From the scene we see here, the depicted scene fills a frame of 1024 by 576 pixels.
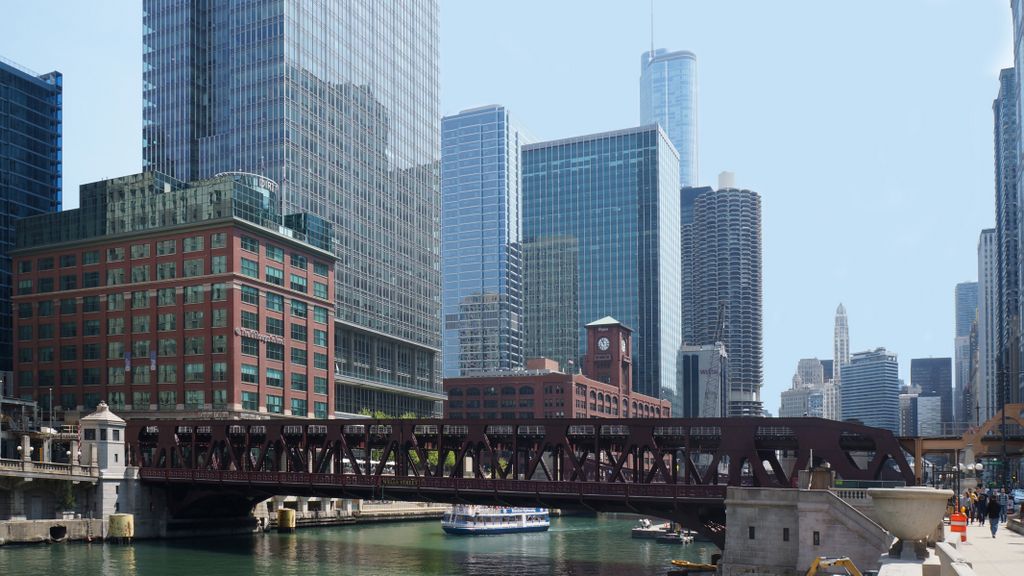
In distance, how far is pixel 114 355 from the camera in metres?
150

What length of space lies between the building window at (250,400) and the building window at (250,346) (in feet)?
16.8

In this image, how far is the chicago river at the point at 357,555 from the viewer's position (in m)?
86.1

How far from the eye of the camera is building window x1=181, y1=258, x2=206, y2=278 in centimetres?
14462

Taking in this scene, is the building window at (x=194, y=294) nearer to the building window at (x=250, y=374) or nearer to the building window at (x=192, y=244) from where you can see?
the building window at (x=192, y=244)

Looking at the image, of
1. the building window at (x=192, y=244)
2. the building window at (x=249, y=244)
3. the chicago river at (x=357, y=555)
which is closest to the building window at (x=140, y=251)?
the building window at (x=192, y=244)

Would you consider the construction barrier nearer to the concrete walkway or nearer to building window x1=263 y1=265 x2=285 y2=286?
the concrete walkway

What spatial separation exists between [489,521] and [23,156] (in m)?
107

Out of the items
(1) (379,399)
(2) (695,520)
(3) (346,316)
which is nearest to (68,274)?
(3) (346,316)

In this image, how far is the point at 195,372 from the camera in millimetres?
144750

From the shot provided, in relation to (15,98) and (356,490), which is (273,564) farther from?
(15,98)

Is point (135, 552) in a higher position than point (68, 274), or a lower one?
lower

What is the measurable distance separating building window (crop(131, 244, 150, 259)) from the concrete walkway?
114 metres

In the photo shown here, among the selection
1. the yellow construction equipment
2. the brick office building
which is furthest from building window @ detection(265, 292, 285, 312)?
the yellow construction equipment

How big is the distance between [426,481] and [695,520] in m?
24.9
